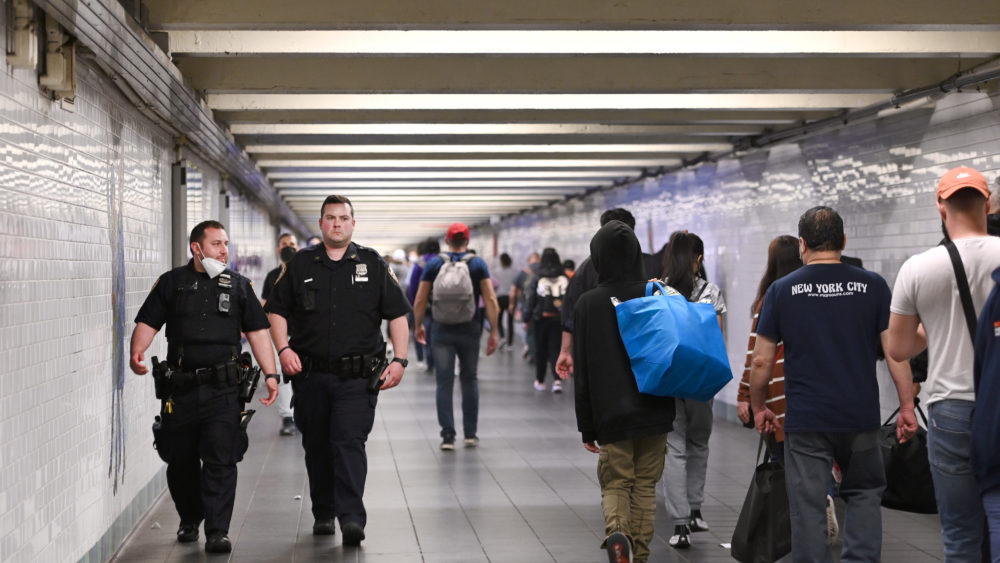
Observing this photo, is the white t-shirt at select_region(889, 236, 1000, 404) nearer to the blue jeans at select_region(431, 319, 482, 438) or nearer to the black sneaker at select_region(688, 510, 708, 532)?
the black sneaker at select_region(688, 510, 708, 532)

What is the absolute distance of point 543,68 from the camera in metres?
8.48

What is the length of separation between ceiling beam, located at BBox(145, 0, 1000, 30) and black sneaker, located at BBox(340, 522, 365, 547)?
2568 millimetres

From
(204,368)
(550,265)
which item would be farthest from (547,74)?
(550,265)

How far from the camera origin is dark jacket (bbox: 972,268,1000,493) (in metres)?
3.76

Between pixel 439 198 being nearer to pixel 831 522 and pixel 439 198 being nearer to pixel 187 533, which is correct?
pixel 187 533

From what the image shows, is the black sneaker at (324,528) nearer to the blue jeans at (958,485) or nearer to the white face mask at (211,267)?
the white face mask at (211,267)

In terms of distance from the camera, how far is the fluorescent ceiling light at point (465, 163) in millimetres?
13701

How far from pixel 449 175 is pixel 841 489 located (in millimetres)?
11142

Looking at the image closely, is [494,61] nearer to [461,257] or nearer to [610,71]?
[610,71]

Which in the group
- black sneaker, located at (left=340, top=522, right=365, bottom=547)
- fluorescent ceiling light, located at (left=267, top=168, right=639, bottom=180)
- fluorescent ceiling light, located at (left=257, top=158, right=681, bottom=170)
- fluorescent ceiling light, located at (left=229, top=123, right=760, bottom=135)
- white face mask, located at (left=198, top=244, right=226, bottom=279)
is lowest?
black sneaker, located at (left=340, top=522, right=365, bottom=547)

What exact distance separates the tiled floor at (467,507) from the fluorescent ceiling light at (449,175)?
450 centimetres

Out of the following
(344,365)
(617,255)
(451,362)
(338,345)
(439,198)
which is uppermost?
(439,198)

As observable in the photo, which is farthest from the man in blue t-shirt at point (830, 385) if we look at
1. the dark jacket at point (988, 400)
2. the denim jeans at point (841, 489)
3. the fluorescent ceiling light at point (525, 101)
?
the fluorescent ceiling light at point (525, 101)

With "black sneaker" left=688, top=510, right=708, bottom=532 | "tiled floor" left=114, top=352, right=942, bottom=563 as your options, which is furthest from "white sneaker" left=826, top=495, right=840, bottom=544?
"black sneaker" left=688, top=510, right=708, bottom=532
